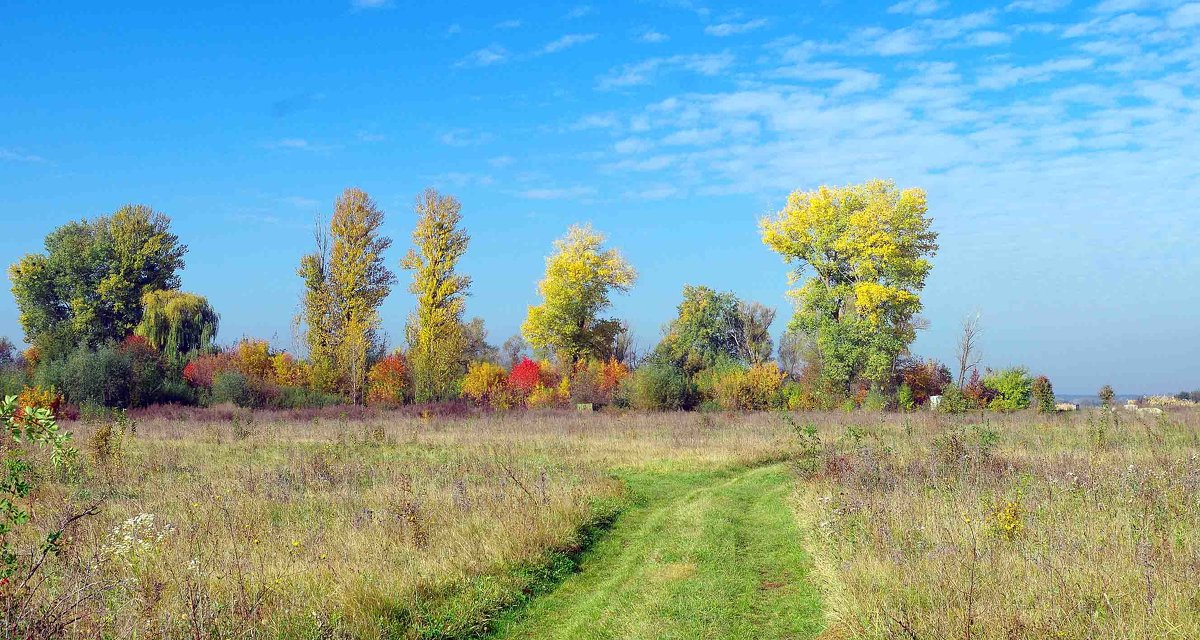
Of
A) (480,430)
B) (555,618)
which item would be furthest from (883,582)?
(480,430)

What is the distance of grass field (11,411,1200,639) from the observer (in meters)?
6.11

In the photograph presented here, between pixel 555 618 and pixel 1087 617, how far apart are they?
4.33 metres

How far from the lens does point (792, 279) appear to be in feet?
138

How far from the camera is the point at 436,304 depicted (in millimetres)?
42625

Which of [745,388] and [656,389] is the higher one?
[745,388]

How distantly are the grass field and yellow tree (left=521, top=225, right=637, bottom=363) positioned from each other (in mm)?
29837

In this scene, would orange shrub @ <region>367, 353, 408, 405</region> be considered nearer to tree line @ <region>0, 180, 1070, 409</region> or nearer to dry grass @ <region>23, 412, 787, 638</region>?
tree line @ <region>0, 180, 1070, 409</region>

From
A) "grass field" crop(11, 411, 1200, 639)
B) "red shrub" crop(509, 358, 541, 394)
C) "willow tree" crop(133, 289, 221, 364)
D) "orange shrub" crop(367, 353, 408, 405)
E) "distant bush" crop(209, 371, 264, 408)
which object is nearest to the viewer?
"grass field" crop(11, 411, 1200, 639)

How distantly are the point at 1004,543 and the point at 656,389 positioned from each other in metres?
27.8

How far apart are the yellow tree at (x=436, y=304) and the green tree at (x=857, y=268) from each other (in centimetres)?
1694

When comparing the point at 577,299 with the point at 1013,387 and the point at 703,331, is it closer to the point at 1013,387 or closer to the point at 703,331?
the point at 703,331

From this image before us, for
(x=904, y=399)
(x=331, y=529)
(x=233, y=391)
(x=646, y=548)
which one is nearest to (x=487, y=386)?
(x=233, y=391)

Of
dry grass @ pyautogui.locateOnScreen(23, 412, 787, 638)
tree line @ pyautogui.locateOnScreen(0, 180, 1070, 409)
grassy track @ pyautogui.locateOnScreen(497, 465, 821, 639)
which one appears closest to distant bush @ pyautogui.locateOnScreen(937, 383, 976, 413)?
tree line @ pyautogui.locateOnScreen(0, 180, 1070, 409)

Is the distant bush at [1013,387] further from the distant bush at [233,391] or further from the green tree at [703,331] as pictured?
the distant bush at [233,391]
